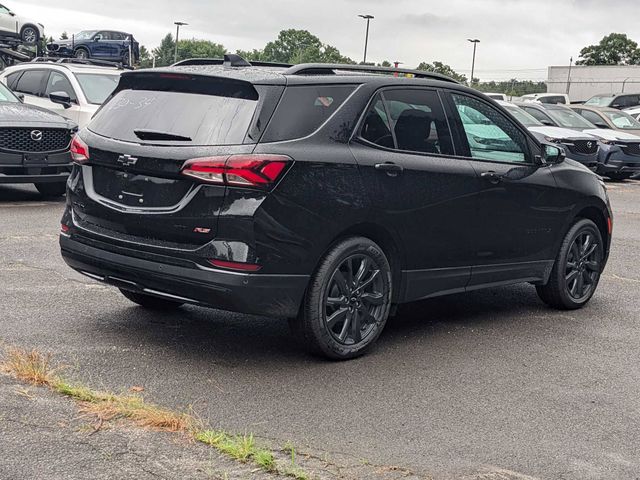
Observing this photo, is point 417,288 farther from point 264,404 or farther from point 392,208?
point 264,404

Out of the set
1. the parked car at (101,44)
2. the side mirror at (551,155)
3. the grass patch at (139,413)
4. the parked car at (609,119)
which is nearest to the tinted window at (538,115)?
the parked car at (609,119)

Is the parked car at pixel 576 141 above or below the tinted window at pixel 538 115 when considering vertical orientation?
below

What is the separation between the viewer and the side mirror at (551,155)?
24.0ft

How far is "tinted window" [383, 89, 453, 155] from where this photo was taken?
6.20 metres

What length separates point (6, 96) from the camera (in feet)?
46.2

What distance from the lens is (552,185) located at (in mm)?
7344

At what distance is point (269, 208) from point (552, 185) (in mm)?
2886

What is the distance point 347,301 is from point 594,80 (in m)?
76.1

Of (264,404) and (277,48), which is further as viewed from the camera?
(277,48)

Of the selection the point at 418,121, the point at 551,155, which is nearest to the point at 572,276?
the point at 551,155

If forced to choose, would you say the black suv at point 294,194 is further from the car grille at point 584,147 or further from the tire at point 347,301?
the car grille at point 584,147

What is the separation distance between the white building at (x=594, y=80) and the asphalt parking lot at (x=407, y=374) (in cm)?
6991

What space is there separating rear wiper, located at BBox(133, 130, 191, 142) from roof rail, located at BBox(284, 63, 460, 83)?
2.56 feet

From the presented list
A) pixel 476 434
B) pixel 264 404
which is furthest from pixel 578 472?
pixel 264 404
